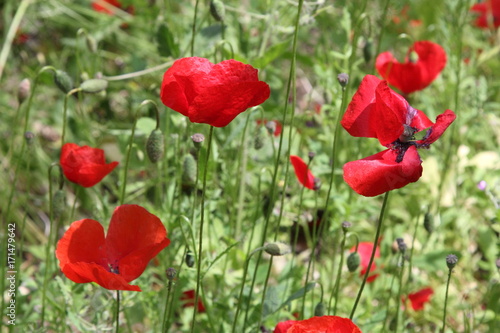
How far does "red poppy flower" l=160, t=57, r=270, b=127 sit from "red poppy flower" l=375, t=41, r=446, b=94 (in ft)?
2.25

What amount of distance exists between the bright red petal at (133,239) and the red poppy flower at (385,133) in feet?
1.14

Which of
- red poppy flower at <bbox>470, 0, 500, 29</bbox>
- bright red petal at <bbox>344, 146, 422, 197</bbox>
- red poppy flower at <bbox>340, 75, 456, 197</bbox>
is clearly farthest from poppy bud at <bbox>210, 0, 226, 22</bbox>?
red poppy flower at <bbox>470, 0, 500, 29</bbox>

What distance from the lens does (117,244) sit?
4.13 feet

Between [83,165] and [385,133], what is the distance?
0.64 m

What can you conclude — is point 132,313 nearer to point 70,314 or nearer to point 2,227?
point 70,314

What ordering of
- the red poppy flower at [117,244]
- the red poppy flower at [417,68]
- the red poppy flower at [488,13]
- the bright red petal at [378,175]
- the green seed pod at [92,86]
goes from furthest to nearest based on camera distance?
the red poppy flower at [488,13], the red poppy flower at [417,68], the green seed pod at [92,86], the red poppy flower at [117,244], the bright red petal at [378,175]

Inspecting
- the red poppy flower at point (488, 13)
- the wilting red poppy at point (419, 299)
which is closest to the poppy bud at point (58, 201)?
the wilting red poppy at point (419, 299)

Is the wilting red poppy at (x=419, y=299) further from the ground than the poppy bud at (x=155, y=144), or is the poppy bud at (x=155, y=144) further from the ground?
the poppy bud at (x=155, y=144)

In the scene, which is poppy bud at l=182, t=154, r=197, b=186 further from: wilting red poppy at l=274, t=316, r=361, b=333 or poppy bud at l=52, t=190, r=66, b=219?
wilting red poppy at l=274, t=316, r=361, b=333

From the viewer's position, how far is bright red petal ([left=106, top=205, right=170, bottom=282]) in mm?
1152

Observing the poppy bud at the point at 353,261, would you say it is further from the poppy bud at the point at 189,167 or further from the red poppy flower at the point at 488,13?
the red poppy flower at the point at 488,13

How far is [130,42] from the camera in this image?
2869 millimetres

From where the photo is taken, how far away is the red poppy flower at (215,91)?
1.09m

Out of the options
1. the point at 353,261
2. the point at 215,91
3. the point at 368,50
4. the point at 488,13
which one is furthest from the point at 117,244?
the point at 488,13
